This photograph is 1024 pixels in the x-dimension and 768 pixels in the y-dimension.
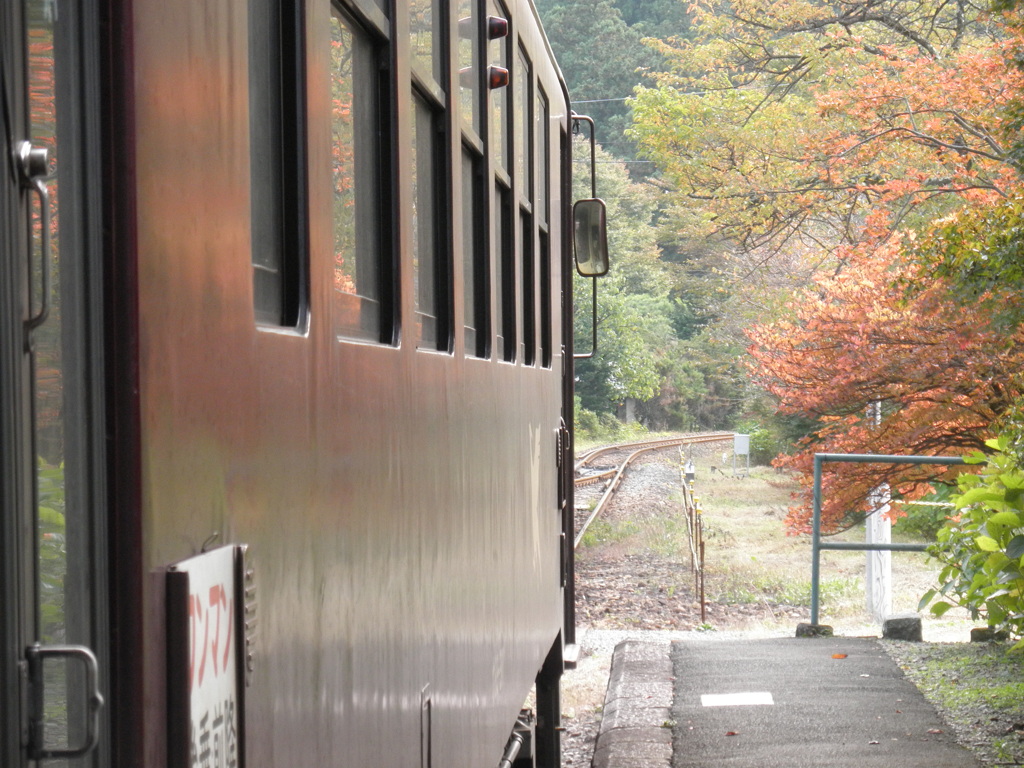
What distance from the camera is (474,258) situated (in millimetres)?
2807

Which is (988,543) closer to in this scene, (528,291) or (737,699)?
(737,699)

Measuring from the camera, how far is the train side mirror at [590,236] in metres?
5.25

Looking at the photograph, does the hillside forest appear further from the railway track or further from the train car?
the train car

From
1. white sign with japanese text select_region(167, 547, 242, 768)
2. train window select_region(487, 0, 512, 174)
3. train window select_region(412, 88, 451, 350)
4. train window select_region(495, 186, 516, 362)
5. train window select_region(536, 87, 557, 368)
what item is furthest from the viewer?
train window select_region(536, 87, 557, 368)

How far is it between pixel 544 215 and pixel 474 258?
152cm

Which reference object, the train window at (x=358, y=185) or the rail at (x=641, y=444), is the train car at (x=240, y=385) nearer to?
the train window at (x=358, y=185)

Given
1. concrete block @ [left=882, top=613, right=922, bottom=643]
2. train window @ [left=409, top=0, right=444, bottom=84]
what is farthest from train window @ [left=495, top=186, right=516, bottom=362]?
concrete block @ [left=882, top=613, right=922, bottom=643]

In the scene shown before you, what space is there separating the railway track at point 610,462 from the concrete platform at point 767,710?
333 inches

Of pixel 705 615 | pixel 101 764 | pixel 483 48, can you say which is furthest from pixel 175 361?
pixel 705 615

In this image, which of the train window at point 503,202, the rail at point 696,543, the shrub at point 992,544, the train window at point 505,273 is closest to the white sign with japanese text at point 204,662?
the train window at point 503,202

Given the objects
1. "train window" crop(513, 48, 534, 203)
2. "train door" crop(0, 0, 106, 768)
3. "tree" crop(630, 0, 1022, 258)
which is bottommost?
"train door" crop(0, 0, 106, 768)

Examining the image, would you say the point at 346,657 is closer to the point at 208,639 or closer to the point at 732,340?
the point at 208,639

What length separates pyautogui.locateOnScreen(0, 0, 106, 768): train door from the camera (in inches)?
33.0

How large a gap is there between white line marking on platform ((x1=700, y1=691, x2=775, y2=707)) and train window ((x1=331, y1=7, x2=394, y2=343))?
484 centimetres
